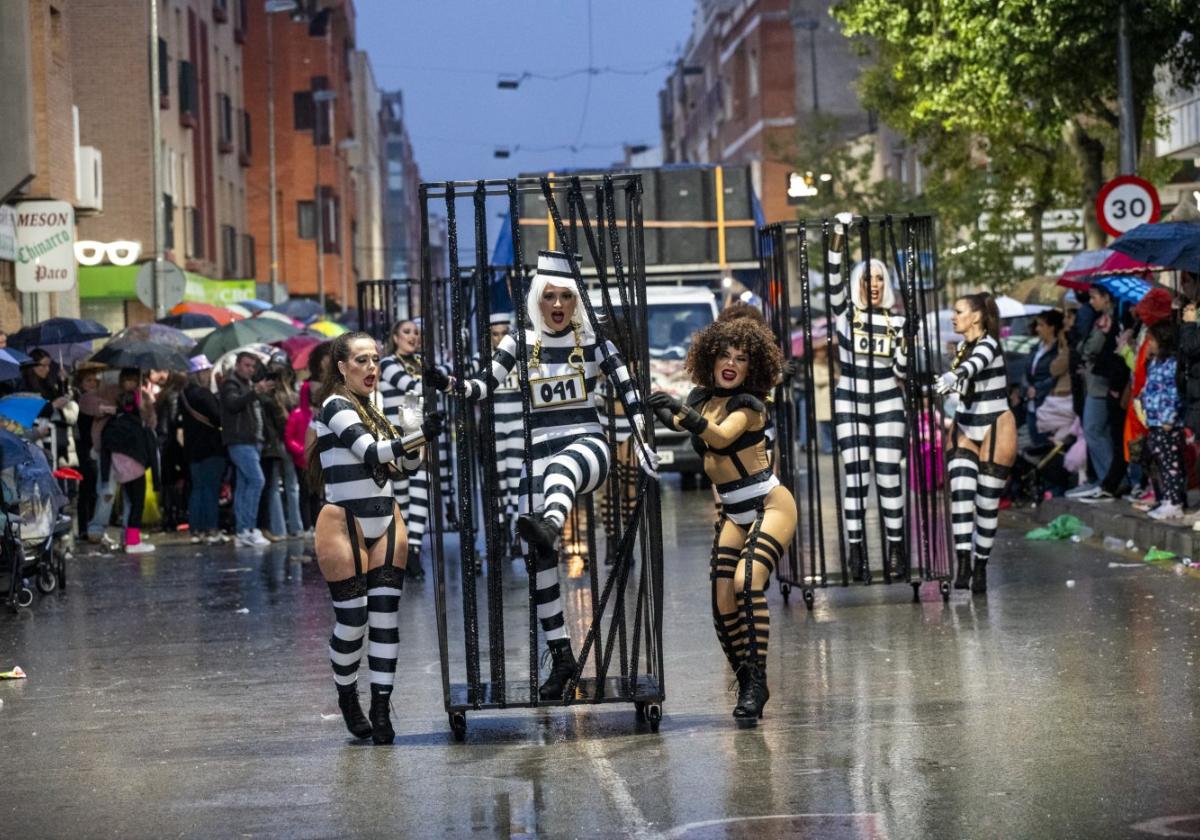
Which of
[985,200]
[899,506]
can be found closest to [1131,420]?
[899,506]

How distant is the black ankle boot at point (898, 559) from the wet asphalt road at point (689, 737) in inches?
6.6

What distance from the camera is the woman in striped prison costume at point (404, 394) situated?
1728 cm

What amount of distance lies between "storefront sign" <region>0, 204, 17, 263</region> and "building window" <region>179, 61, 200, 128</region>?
21167mm

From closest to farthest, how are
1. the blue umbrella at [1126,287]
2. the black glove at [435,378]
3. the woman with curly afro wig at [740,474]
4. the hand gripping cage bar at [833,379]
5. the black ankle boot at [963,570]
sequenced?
the black glove at [435,378]
the woman with curly afro wig at [740,474]
the hand gripping cage bar at [833,379]
the black ankle boot at [963,570]
the blue umbrella at [1126,287]

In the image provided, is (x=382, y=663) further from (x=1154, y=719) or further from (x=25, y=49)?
(x=25, y=49)

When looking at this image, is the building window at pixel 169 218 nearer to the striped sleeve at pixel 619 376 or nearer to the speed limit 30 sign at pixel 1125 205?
the speed limit 30 sign at pixel 1125 205

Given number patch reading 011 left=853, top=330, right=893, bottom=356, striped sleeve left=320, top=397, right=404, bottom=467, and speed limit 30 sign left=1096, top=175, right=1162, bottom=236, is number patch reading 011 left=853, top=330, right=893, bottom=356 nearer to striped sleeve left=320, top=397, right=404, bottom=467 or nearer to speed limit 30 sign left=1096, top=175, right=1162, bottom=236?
striped sleeve left=320, top=397, right=404, bottom=467

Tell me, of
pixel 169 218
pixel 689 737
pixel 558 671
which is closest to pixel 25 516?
pixel 558 671

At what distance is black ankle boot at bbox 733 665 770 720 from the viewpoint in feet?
31.9

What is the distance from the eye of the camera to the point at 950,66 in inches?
1133

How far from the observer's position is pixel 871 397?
1421 cm

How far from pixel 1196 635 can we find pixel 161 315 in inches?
978

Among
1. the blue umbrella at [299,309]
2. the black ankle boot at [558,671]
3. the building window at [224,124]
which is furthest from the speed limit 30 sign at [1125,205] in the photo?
the building window at [224,124]

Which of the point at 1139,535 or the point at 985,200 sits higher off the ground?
the point at 985,200
